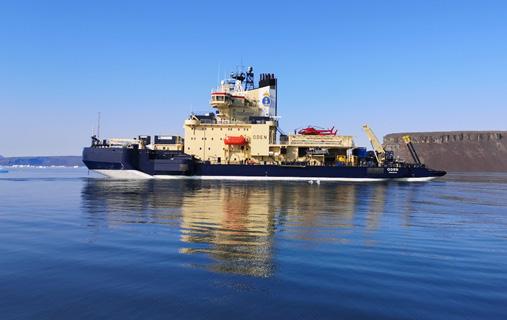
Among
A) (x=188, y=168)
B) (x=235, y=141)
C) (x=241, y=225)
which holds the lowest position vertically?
(x=241, y=225)

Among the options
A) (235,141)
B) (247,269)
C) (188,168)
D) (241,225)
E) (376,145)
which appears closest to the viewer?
(247,269)

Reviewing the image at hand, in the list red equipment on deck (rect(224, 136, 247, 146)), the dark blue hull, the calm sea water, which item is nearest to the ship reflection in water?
the calm sea water

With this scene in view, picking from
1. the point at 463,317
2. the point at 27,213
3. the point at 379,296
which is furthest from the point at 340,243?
the point at 27,213

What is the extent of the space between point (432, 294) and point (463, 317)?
3.77ft

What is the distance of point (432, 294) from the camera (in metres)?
7.70

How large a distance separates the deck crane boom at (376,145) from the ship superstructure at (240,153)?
0.16 m

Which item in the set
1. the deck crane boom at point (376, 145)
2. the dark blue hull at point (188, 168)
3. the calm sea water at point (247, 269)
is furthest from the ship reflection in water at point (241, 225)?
the deck crane boom at point (376, 145)

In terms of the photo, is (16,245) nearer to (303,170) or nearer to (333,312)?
(333,312)

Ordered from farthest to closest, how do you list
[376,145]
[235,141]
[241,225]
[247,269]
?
[376,145] < [235,141] < [241,225] < [247,269]

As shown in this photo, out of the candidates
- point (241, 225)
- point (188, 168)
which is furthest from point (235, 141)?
point (241, 225)

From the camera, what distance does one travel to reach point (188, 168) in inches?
2282

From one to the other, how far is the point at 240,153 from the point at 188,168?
27.6 ft

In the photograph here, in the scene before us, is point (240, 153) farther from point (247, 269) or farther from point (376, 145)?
point (247, 269)

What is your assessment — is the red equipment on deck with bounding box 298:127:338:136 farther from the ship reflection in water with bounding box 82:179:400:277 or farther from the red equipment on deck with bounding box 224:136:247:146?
the ship reflection in water with bounding box 82:179:400:277
